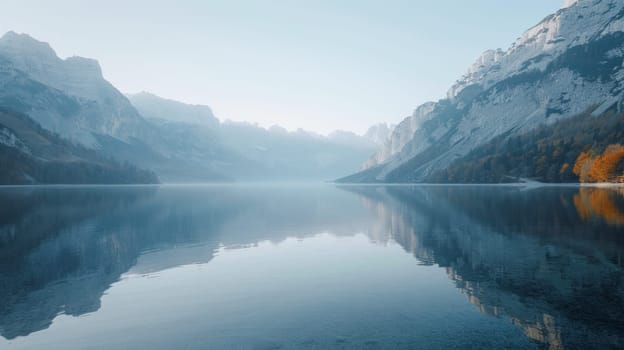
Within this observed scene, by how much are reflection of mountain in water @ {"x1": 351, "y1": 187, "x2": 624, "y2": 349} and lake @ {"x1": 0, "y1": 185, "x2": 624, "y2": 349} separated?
0.10 metres

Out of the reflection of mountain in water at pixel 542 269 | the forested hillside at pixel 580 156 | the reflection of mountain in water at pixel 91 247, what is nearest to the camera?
the reflection of mountain in water at pixel 542 269

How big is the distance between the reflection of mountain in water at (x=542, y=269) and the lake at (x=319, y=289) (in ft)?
0.33

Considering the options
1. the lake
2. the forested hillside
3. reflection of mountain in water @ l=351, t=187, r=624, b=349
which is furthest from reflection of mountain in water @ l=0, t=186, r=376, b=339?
the forested hillside

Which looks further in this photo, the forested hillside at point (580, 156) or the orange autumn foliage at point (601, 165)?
the forested hillside at point (580, 156)

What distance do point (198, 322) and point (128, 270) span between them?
13.5 metres

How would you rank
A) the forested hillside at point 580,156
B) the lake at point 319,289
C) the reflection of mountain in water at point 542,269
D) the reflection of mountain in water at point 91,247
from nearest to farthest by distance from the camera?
the lake at point 319,289 → the reflection of mountain in water at point 542,269 → the reflection of mountain in water at point 91,247 → the forested hillside at point 580,156

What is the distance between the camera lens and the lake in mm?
16109

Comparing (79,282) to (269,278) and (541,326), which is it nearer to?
(269,278)

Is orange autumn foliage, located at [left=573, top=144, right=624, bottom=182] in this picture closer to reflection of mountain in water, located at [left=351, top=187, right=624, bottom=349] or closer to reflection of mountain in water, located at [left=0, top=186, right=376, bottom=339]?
reflection of mountain in water, located at [left=351, top=187, right=624, bottom=349]

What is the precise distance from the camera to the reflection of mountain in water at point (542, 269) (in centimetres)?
1627

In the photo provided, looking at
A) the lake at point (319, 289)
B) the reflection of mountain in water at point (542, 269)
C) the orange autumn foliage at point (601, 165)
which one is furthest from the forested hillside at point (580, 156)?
the lake at point (319, 289)

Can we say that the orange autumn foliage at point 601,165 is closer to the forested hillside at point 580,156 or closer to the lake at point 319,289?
the forested hillside at point 580,156

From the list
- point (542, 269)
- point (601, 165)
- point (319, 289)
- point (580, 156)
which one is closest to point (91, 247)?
point (319, 289)

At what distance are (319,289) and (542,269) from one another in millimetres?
14477
